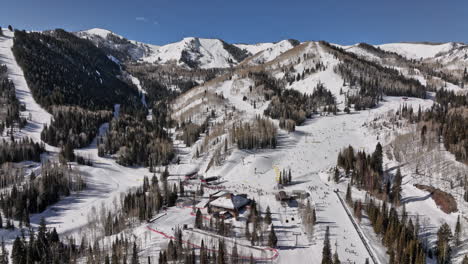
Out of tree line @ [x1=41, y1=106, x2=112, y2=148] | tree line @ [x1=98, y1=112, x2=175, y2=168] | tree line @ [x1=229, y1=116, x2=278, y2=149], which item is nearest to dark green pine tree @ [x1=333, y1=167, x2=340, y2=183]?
tree line @ [x1=229, y1=116, x2=278, y2=149]

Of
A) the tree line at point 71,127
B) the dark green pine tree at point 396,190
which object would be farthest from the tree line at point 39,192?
the dark green pine tree at point 396,190

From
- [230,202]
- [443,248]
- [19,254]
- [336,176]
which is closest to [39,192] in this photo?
[19,254]

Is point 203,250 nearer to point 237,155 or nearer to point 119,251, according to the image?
point 119,251

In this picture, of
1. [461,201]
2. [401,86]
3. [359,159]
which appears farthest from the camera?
[401,86]

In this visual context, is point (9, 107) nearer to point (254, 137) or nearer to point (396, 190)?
point (254, 137)

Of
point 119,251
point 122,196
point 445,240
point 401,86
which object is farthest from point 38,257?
point 401,86

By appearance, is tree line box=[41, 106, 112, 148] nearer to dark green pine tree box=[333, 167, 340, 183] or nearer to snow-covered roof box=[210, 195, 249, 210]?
snow-covered roof box=[210, 195, 249, 210]

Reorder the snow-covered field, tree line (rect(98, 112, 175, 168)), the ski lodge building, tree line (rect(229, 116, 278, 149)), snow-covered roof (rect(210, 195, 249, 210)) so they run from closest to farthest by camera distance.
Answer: the snow-covered field, the ski lodge building, snow-covered roof (rect(210, 195, 249, 210)), tree line (rect(229, 116, 278, 149)), tree line (rect(98, 112, 175, 168))

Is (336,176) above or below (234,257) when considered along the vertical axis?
above
